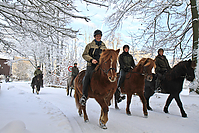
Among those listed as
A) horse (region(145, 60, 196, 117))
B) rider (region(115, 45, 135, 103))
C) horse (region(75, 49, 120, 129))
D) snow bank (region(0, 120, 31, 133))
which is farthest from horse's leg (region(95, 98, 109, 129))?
horse (region(145, 60, 196, 117))

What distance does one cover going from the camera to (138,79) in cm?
486

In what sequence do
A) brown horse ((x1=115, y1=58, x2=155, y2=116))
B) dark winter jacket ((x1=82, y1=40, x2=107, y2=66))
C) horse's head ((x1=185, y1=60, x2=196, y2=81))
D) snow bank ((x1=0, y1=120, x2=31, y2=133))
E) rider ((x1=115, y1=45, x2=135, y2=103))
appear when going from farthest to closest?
rider ((x1=115, y1=45, x2=135, y2=103)) → brown horse ((x1=115, y1=58, x2=155, y2=116)) → horse's head ((x1=185, y1=60, x2=196, y2=81)) → dark winter jacket ((x1=82, y1=40, x2=107, y2=66)) → snow bank ((x1=0, y1=120, x2=31, y2=133))

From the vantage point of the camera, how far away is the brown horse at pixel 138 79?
15.3 feet

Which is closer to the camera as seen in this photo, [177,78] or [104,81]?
[104,81]

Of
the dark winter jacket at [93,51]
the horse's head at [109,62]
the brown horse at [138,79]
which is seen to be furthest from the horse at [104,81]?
the brown horse at [138,79]

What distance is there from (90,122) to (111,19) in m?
7.14

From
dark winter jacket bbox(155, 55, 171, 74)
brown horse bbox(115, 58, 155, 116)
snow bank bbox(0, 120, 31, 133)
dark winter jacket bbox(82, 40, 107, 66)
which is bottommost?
snow bank bbox(0, 120, 31, 133)

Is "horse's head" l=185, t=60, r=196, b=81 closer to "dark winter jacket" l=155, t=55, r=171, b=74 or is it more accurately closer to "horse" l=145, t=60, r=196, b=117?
"horse" l=145, t=60, r=196, b=117

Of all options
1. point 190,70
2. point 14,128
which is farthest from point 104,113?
point 190,70

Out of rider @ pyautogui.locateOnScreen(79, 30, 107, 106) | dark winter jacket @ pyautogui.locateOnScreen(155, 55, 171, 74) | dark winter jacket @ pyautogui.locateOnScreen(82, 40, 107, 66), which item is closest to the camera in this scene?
rider @ pyautogui.locateOnScreen(79, 30, 107, 106)

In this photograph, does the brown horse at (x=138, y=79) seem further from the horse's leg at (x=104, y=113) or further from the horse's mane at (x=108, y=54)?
the horse's mane at (x=108, y=54)

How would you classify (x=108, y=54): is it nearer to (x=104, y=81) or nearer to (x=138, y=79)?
(x=104, y=81)

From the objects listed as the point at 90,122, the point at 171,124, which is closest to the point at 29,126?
the point at 90,122

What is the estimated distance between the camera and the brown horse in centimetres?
467
